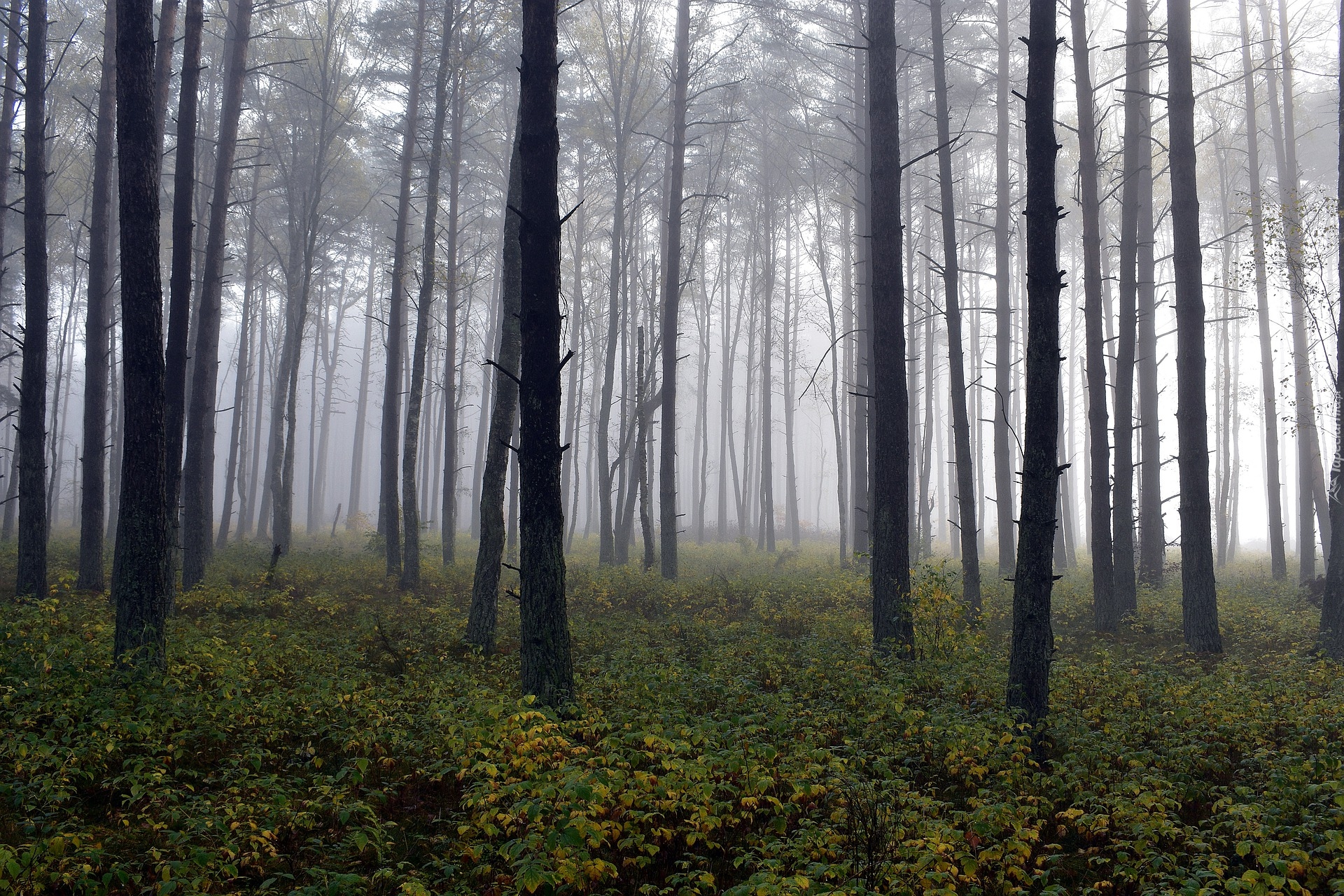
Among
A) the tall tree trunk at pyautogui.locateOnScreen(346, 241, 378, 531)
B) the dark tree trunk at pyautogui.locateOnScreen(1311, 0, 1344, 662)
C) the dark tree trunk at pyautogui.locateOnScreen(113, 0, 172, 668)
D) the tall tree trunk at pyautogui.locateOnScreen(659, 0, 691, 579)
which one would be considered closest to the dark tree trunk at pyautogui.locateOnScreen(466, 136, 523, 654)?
the dark tree trunk at pyautogui.locateOnScreen(113, 0, 172, 668)

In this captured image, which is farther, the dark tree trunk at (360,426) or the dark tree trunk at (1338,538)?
the dark tree trunk at (360,426)

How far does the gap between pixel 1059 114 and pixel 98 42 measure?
26.7m

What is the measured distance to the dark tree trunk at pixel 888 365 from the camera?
350 inches

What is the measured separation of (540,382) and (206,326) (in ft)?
35.4

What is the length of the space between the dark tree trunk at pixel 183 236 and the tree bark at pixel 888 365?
9.19 metres

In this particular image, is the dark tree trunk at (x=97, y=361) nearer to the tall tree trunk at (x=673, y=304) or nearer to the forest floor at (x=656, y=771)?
the forest floor at (x=656, y=771)

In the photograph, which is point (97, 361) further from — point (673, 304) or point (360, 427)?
point (360, 427)

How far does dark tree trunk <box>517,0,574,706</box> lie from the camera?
21.3 ft

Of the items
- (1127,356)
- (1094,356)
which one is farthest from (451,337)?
(1127,356)

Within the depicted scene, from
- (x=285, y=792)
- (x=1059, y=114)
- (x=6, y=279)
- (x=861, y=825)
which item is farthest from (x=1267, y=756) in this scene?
(x=6, y=279)

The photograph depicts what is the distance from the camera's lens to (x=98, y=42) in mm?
20000

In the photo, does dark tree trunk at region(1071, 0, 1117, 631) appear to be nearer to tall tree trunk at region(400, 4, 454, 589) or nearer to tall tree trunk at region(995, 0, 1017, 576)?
tall tree trunk at region(995, 0, 1017, 576)

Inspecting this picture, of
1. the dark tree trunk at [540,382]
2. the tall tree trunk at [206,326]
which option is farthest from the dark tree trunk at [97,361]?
the dark tree trunk at [540,382]

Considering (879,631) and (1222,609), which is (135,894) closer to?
(879,631)
